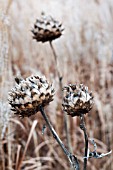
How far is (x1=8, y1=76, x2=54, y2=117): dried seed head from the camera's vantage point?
3.37ft

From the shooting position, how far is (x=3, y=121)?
1.58 meters

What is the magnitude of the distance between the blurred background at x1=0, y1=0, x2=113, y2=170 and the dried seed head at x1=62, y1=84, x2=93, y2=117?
54cm

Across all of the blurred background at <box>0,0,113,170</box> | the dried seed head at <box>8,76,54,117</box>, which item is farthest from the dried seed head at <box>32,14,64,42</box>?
the dried seed head at <box>8,76,54,117</box>

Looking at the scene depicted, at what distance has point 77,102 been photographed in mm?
1055

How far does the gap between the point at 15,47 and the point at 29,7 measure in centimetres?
51

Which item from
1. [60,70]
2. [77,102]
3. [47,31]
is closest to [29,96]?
[77,102]

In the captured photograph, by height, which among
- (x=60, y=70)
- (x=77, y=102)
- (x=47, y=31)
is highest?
(x=60, y=70)

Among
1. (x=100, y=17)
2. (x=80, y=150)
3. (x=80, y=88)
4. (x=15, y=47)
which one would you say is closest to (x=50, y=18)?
(x=80, y=88)

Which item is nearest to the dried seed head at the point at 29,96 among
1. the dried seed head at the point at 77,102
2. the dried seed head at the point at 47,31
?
the dried seed head at the point at 77,102

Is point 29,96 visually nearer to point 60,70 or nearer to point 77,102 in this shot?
point 77,102

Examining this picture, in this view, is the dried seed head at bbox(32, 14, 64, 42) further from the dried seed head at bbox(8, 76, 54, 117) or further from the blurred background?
the dried seed head at bbox(8, 76, 54, 117)

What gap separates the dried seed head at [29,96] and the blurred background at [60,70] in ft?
1.66

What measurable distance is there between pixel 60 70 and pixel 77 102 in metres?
1.64

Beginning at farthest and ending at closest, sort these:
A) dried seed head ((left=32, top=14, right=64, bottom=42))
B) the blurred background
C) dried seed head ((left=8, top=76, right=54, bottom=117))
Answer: the blurred background, dried seed head ((left=32, top=14, right=64, bottom=42)), dried seed head ((left=8, top=76, right=54, bottom=117))
